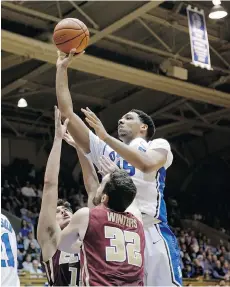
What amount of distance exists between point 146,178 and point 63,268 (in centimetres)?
84

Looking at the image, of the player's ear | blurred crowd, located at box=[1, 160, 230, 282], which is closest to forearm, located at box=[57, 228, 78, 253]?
the player's ear

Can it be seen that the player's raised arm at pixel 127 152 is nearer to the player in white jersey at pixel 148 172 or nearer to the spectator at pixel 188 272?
the player in white jersey at pixel 148 172

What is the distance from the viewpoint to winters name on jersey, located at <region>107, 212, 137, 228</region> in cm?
316

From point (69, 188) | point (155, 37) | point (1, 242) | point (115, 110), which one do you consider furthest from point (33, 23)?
→ point (1, 242)

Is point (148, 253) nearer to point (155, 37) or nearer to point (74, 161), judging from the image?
point (155, 37)

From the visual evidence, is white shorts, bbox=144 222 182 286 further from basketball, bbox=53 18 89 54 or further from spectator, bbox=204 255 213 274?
spectator, bbox=204 255 213 274

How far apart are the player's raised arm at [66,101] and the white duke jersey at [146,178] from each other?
0.27 feet

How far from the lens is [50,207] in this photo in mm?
3387

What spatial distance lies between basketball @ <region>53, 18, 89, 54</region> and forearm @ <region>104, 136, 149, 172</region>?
936 mm

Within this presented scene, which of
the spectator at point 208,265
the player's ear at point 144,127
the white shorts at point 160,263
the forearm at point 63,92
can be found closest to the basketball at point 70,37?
the forearm at point 63,92

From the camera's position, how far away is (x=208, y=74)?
55.4 feet

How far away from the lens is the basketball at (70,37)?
170 inches

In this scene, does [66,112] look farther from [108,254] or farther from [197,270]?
[197,270]

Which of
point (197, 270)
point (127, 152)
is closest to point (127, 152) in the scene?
point (127, 152)
